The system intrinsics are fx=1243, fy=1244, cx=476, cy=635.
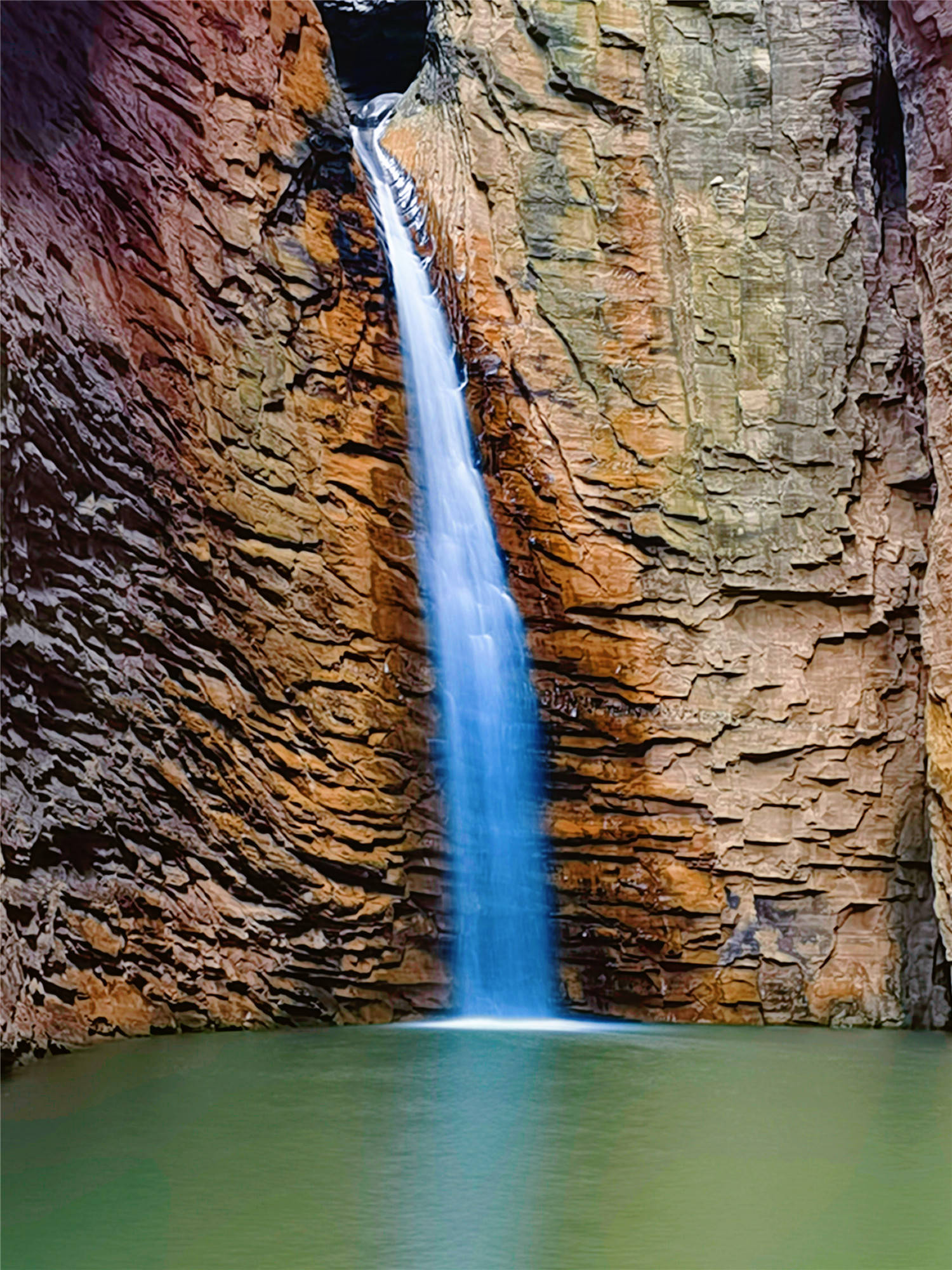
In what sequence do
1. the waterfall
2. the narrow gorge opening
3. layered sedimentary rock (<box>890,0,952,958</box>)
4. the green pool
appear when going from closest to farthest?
the green pool → layered sedimentary rock (<box>890,0,952,958</box>) → the waterfall → the narrow gorge opening

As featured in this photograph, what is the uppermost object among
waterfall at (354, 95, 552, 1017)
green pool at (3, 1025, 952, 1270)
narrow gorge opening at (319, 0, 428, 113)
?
narrow gorge opening at (319, 0, 428, 113)

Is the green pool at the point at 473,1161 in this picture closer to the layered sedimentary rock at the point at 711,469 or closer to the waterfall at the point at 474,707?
the waterfall at the point at 474,707

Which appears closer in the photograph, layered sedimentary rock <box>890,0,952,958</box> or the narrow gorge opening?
layered sedimentary rock <box>890,0,952,958</box>

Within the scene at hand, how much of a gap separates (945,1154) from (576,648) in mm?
5200

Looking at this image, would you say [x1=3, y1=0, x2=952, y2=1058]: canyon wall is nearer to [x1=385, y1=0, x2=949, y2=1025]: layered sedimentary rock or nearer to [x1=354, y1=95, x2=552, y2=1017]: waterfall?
[x1=385, y1=0, x2=949, y2=1025]: layered sedimentary rock

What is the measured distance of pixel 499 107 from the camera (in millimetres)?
10203

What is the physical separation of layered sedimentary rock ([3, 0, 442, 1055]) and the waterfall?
0.66 feet

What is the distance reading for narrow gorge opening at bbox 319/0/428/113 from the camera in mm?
13953

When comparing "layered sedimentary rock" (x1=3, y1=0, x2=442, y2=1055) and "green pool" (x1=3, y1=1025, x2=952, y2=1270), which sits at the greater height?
"layered sedimentary rock" (x1=3, y1=0, x2=442, y2=1055)

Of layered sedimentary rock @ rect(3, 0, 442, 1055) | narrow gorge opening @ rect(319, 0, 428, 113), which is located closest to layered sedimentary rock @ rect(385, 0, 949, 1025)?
layered sedimentary rock @ rect(3, 0, 442, 1055)

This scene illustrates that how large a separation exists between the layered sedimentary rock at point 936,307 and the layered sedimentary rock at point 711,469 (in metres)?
0.10

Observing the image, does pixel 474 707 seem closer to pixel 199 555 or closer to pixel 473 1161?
pixel 199 555

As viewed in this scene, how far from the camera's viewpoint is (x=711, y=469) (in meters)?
9.30

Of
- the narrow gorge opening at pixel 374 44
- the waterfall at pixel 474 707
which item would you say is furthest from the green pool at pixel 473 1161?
the narrow gorge opening at pixel 374 44
